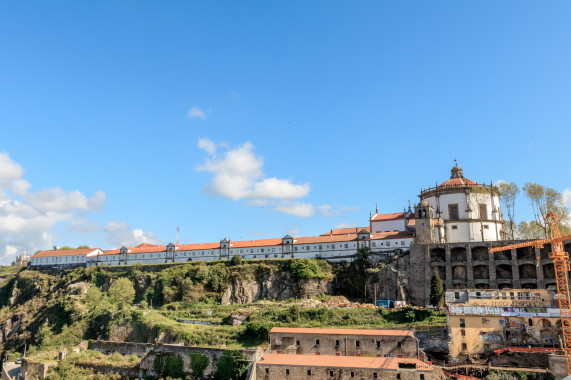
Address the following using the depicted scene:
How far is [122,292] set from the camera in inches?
2852

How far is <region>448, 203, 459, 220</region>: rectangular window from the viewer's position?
6700 cm

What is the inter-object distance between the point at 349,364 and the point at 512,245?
29421 millimetres

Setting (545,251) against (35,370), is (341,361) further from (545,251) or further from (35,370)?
(545,251)

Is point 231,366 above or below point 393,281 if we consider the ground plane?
below

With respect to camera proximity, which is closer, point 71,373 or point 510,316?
point 510,316

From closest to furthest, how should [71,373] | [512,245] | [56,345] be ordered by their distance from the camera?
[71,373]
[512,245]
[56,345]

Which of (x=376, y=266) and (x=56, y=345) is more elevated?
(x=376, y=266)

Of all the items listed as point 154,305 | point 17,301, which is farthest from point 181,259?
point 17,301

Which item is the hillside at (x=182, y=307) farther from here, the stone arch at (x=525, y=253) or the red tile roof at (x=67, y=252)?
the stone arch at (x=525, y=253)

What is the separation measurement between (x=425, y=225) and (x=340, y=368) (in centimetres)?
3167

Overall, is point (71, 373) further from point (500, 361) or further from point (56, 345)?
point (500, 361)

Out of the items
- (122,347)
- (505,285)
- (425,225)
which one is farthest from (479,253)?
(122,347)

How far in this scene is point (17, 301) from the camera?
86.6 meters

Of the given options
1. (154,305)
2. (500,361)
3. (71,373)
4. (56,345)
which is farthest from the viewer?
(154,305)
